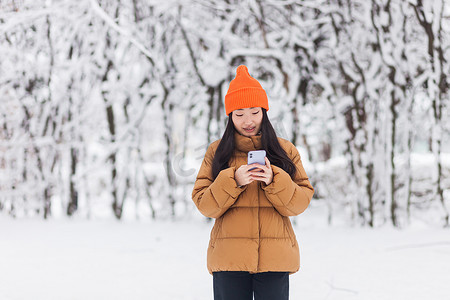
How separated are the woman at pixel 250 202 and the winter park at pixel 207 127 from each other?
25mm

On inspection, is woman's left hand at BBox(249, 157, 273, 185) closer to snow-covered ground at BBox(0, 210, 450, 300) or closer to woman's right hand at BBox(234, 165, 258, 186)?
woman's right hand at BBox(234, 165, 258, 186)

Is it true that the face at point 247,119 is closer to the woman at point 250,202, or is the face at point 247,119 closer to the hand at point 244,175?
the woman at point 250,202

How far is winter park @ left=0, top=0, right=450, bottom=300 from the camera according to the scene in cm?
333

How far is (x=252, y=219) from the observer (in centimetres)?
167

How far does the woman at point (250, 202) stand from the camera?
1.61m

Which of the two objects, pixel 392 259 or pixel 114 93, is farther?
pixel 114 93

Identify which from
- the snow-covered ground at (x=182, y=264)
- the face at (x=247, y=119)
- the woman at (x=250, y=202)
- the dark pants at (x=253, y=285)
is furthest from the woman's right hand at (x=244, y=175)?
the snow-covered ground at (x=182, y=264)

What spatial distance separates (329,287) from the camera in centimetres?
305

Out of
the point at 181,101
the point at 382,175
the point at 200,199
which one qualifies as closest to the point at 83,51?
the point at 181,101

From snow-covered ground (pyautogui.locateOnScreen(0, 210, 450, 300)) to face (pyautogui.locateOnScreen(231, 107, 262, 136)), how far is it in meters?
1.67

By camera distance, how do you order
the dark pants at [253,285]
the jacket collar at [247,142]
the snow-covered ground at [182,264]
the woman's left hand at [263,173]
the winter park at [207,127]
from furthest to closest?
1. the winter park at [207,127]
2. the snow-covered ground at [182,264]
3. the jacket collar at [247,142]
4. the dark pants at [253,285]
5. the woman's left hand at [263,173]

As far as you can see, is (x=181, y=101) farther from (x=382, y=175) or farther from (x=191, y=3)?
(x=382, y=175)

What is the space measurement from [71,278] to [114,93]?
339cm

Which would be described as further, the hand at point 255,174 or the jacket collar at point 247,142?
the jacket collar at point 247,142
